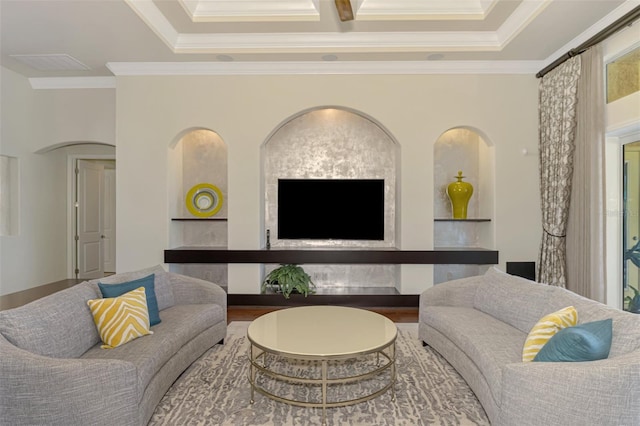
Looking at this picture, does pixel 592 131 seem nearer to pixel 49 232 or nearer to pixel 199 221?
pixel 199 221

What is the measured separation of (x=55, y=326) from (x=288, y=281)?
116 inches

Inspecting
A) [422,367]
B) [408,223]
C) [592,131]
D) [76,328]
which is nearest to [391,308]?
[408,223]

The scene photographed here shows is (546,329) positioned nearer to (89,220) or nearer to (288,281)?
(288,281)

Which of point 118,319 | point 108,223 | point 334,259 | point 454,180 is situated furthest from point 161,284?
point 108,223

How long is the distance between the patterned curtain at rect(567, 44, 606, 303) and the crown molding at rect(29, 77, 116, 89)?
5.97 metres

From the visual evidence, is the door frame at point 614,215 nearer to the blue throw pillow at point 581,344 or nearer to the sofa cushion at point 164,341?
the blue throw pillow at point 581,344

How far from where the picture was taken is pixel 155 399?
7.85 feet

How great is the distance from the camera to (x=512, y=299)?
120 inches

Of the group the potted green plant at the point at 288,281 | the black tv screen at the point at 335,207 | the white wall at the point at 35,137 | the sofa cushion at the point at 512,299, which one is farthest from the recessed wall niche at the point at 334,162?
the white wall at the point at 35,137

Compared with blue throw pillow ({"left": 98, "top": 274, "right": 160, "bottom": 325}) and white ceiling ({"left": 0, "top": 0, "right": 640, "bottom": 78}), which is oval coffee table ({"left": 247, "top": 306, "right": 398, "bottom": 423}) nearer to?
blue throw pillow ({"left": 98, "top": 274, "right": 160, "bottom": 325})

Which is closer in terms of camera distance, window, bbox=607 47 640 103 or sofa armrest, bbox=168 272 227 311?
window, bbox=607 47 640 103

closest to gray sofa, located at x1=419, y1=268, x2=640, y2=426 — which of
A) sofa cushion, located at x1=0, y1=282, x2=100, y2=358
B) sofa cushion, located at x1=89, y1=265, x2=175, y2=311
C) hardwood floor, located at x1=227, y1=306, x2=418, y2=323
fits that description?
hardwood floor, located at x1=227, y1=306, x2=418, y2=323

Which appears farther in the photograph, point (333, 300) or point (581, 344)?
point (333, 300)

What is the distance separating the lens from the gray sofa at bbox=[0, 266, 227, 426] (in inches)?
75.7
